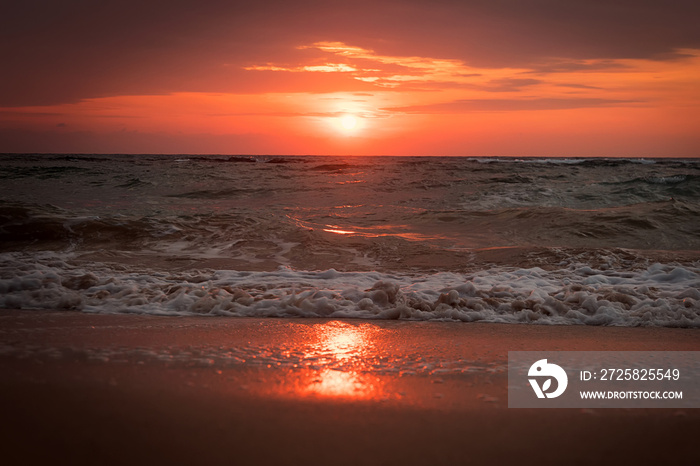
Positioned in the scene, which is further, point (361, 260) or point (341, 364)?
point (361, 260)

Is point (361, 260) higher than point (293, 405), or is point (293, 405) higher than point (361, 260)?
point (361, 260)

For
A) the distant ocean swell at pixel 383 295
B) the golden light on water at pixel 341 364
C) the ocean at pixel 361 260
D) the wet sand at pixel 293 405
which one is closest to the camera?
the wet sand at pixel 293 405

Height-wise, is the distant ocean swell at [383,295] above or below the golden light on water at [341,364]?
above

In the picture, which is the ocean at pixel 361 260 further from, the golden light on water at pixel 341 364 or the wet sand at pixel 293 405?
the wet sand at pixel 293 405

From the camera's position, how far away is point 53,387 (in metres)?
2.27

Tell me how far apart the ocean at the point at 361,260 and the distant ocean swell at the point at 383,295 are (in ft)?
0.05

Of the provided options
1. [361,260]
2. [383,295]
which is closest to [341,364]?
[383,295]

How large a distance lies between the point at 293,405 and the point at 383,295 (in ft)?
6.50

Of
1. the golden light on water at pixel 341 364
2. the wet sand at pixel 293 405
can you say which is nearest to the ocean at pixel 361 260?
the golden light on water at pixel 341 364

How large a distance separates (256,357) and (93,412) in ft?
2.93

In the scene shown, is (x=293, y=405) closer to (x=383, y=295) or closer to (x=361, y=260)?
(x=383, y=295)

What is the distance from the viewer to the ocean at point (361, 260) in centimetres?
393

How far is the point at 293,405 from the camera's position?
6.93ft

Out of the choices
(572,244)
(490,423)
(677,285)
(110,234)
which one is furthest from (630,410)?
(110,234)
